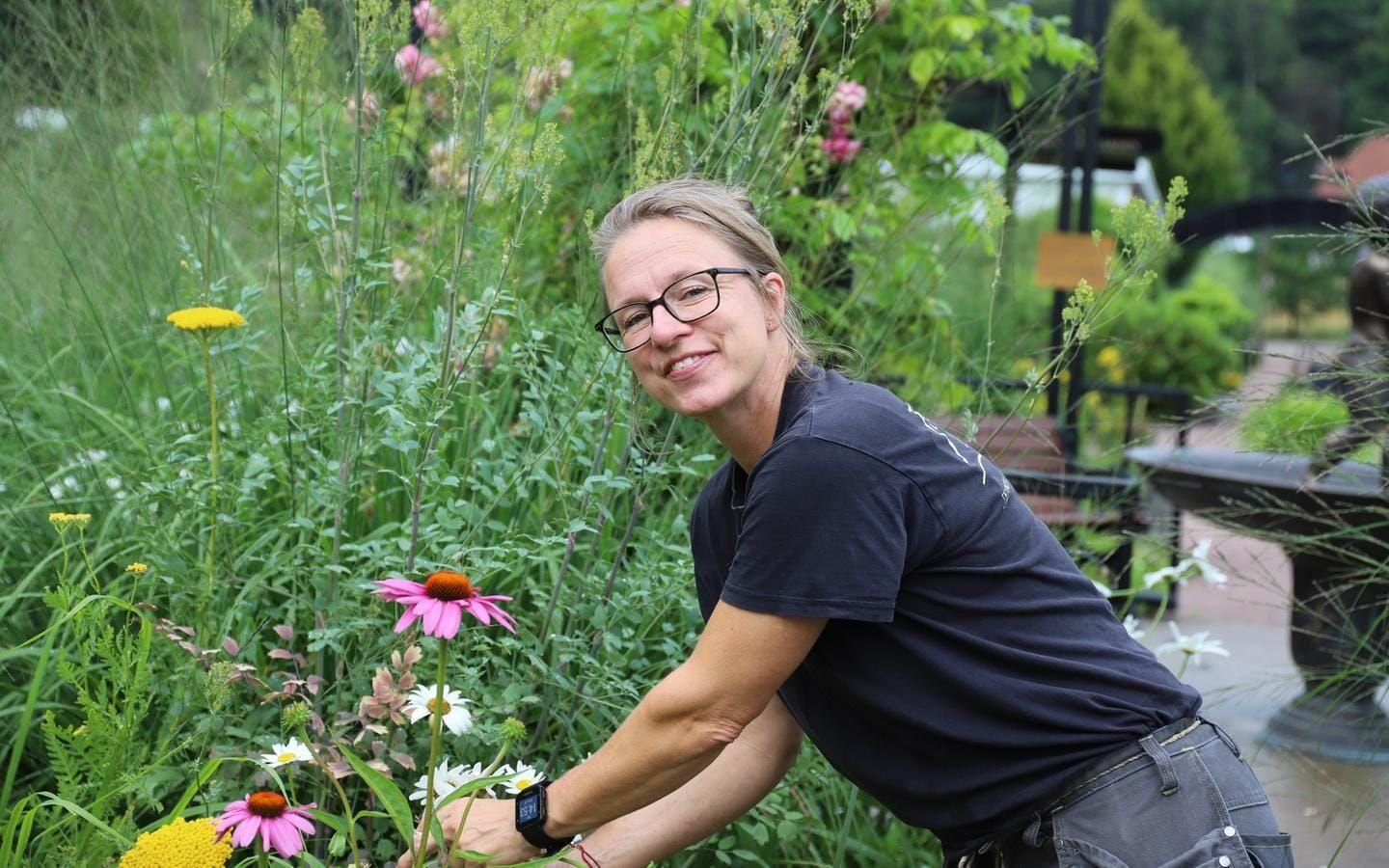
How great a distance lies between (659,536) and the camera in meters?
2.65

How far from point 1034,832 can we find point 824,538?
53cm

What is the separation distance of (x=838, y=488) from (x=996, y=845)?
604mm

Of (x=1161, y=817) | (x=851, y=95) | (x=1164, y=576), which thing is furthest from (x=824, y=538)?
(x=851, y=95)

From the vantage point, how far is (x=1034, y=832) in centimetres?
180

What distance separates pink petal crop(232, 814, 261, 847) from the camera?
1.57 m

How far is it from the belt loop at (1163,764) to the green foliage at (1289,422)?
48.0 inches

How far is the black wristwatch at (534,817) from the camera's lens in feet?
5.79

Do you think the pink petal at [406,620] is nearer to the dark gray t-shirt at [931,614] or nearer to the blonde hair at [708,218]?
the dark gray t-shirt at [931,614]

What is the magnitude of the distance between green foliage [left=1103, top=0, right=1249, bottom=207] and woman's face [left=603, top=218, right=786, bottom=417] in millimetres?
34833

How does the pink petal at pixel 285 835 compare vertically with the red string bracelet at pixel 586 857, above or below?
above

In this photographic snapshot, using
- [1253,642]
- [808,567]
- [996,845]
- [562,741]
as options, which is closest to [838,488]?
[808,567]

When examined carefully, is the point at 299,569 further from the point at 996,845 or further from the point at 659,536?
the point at 996,845

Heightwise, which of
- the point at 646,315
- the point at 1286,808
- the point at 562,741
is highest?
the point at 646,315

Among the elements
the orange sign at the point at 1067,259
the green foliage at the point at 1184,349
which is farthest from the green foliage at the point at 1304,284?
the orange sign at the point at 1067,259
